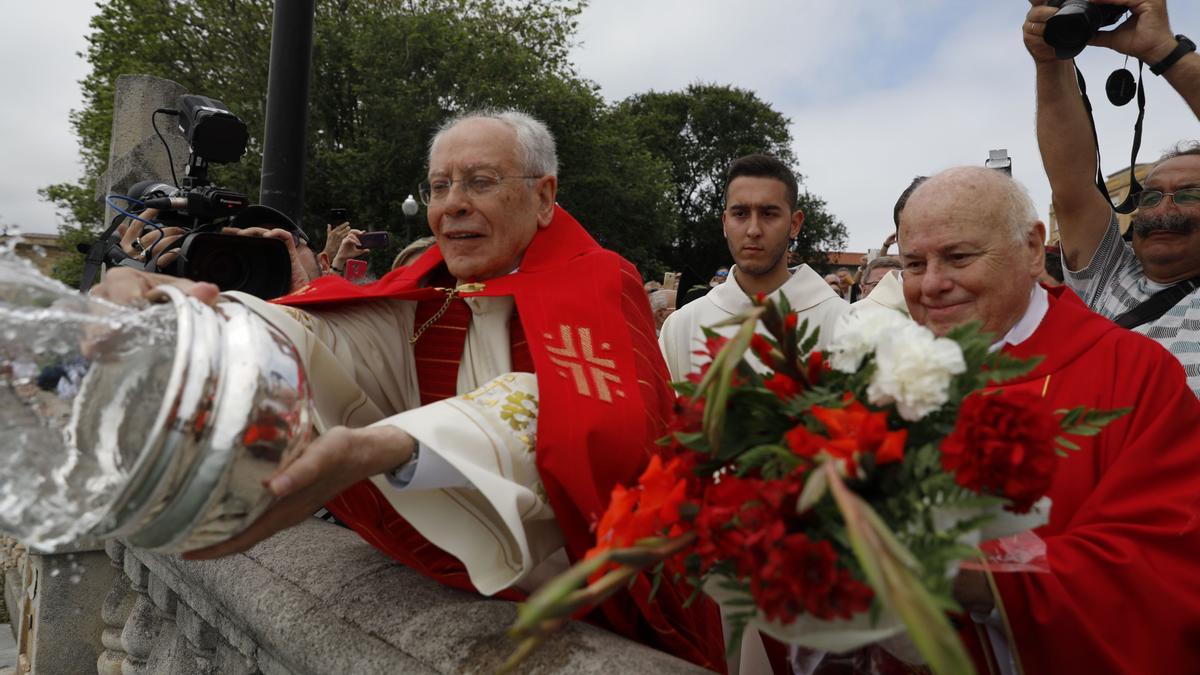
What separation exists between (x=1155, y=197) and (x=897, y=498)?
99.6 inches

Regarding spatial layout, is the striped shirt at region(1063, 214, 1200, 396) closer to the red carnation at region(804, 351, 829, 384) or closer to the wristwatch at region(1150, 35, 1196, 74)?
the wristwatch at region(1150, 35, 1196, 74)

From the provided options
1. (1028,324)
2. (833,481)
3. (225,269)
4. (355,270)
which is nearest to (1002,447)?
(833,481)

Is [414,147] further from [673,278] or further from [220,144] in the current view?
[220,144]

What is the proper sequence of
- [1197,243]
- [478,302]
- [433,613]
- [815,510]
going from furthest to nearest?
[1197,243] < [478,302] < [433,613] < [815,510]

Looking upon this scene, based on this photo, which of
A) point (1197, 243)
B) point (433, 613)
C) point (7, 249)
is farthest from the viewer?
point (1197, 243)

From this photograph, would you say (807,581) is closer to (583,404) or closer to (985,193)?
(583,404)

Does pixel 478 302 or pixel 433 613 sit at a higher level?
pixel 478 302

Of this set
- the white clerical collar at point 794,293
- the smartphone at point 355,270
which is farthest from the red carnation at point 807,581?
the smartphone at point 355,270

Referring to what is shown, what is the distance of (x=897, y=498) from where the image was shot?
1298 millimetres

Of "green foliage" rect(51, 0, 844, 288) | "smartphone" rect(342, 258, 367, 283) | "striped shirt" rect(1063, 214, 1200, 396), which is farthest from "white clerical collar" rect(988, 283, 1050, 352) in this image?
"green foliage" rect(51, 0, 844, 288)

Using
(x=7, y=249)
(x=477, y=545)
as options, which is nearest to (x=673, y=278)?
(x=477, y=545)

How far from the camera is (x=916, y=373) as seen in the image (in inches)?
50.9

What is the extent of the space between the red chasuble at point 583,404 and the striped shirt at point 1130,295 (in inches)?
71.8

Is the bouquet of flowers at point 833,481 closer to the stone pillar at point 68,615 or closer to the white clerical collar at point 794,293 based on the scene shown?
the white clerical collar at point 794,293
